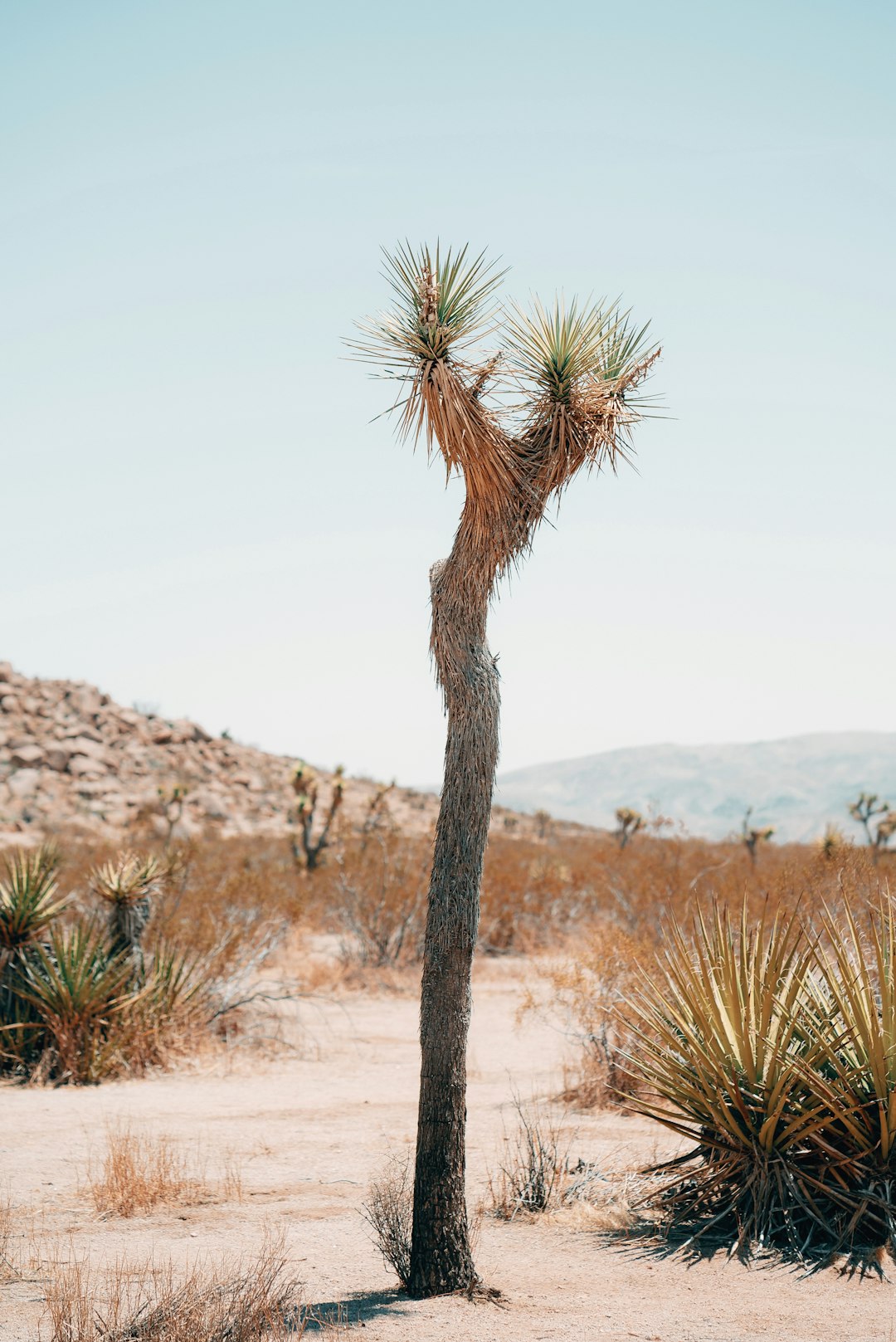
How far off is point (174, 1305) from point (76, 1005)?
597 cm

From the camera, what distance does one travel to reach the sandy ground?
4.80 metres

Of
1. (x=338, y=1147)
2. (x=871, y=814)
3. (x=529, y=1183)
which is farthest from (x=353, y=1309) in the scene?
(x=871, y=814)

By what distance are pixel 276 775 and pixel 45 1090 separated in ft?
123

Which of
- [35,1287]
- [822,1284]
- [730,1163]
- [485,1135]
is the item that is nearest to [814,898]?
[485,1135]

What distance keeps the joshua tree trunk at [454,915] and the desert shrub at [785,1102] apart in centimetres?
145

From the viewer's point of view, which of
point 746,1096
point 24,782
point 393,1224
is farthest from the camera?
point 24,782

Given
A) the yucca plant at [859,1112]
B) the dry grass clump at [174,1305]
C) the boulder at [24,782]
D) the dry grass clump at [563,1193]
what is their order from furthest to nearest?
the boulder at [24,782] < the dry grass clump at [563,1193] < the yucca plant at [859,1112] < the dry grass clump at [174,1305]

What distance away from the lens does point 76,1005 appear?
33.2ft

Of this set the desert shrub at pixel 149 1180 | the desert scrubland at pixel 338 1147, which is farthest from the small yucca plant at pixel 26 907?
the desert shrub at pixel 149 1180

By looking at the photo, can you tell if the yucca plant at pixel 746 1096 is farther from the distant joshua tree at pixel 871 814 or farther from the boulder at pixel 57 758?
the boulder at pixel 57 758

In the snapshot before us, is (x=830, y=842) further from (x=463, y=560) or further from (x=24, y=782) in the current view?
(x=24, y=782)

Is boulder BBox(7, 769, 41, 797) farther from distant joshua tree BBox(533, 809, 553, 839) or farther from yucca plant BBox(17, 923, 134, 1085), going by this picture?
yucca plant BBox(17, 923, 134, 1085)

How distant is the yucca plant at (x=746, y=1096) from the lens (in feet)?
18.6

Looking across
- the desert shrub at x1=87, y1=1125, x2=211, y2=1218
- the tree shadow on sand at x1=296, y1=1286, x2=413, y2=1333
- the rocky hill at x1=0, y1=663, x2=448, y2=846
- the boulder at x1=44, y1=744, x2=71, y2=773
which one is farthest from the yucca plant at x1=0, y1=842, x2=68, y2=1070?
the boulder at x1=44, y1=744, x2=71, y2=773
